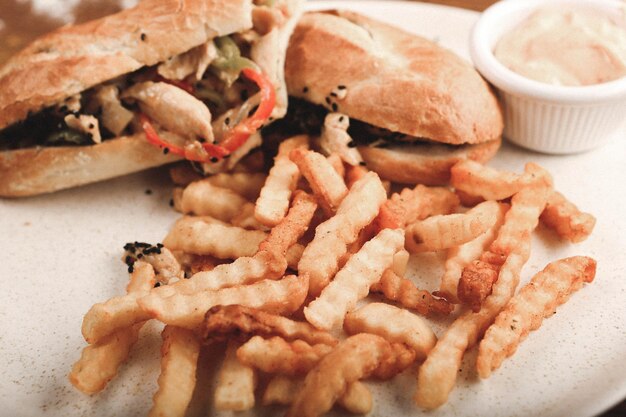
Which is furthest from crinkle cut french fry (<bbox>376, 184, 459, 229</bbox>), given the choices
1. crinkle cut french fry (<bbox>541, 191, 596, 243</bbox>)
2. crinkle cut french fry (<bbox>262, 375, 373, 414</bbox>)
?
crinkle cut french fry (<bbox>262, 375, 373, 414</bbox>)

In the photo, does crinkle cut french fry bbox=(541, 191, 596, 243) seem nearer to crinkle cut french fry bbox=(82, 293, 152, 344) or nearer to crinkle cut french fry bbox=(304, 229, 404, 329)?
crinkle cut french fry bbox=(304, 229, 404, 329)

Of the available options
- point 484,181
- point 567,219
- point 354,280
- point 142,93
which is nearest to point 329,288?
point 354,280

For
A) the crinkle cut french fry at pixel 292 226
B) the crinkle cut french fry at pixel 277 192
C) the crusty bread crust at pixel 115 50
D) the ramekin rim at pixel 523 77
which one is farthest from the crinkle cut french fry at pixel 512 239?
the crusty bread crust at pixel 115 50

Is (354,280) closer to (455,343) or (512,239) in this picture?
(455,343)

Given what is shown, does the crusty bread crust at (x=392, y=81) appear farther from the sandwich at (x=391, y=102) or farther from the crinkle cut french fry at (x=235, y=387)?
the crinkle cut french fry at (x=235, y=387)

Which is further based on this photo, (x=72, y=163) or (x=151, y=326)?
(x=72, y=163)

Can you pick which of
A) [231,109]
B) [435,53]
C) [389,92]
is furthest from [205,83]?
[435,53]

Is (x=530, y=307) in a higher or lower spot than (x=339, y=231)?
lower
